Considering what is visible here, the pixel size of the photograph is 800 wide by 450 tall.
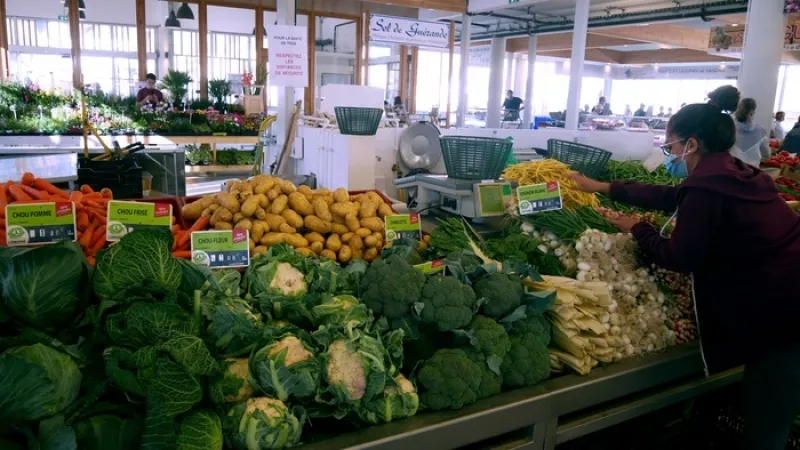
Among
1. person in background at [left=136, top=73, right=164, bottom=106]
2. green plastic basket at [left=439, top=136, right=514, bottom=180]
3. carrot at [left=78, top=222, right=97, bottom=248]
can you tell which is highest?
person in background at [left=136, top=73, right=164, bottom=106]

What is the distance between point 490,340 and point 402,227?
0.81 metres

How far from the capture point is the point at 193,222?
2.35 meters

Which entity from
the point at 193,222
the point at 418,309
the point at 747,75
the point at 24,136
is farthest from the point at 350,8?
the point at 418,309

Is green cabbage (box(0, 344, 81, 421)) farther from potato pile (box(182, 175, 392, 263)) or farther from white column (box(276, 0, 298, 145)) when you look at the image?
white column (box(276, 0, 298, 145))

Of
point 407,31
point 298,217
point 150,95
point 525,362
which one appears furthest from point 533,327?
point 150,95

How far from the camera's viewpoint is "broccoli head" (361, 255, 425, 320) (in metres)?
1.65

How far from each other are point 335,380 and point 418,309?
0.34m

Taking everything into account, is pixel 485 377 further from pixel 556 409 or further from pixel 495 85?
pixel 495 85

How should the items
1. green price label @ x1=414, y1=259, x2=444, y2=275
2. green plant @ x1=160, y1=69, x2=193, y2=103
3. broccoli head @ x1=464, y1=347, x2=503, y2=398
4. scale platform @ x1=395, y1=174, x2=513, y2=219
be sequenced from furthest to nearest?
green plant @ x1=160, y1=69, x2=193, y2=103, scale platform @ x1=395, y1=174, x2=513, y2=219, green price label @ x1=414, y1=259, x2=444, y2=275, broccoli head @ x1=464, y1=347, x2=503, y2=398

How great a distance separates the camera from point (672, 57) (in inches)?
764

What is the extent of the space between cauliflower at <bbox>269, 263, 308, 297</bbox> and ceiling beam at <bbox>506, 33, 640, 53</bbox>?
15.1 meters

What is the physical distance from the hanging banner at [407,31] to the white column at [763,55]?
502 centimetres

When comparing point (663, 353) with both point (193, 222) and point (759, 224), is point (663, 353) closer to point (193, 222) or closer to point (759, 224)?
point (759, 224)

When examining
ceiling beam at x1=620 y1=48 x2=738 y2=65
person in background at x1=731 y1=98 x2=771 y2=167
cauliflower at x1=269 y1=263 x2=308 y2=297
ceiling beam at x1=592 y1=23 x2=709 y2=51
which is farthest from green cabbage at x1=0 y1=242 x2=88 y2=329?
ceiling beam at x1=620 y1=48 x2=738 y2=65
